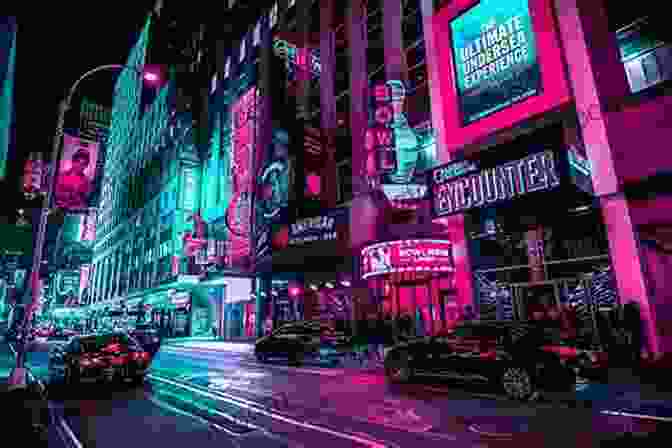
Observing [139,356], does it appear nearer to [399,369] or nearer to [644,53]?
[399,369]

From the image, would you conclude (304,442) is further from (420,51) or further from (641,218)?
(420,51)

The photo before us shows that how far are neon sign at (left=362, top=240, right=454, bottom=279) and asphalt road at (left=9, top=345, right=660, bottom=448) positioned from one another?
6928 mm

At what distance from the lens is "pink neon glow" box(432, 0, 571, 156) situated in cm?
1505

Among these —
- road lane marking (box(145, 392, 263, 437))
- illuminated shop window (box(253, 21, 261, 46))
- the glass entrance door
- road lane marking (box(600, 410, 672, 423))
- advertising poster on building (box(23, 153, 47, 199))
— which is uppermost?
illuminated shop window (box(253, 21, 261, 46))

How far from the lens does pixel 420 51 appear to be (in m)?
23.5

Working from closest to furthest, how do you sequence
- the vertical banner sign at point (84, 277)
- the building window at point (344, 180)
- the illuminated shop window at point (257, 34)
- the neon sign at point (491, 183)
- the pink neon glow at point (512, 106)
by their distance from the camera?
the neon sign at point (491, 183) → the pink neon glow at point (512, 106) → the building window at point (344, 180) → the illuminated shop window at point (257, 34) → the vertical banner sign at point (84, 277)

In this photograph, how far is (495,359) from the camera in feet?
29.0

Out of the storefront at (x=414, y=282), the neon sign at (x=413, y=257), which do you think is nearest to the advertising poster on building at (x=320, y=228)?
the storefront at (x=414, y=282)

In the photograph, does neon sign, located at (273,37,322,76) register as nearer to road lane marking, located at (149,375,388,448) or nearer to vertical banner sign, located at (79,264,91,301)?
road lane marking, located at (149,375,388,448)

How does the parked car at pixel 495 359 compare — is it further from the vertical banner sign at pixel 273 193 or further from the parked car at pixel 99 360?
the vertical banner sign at pixel 273 193

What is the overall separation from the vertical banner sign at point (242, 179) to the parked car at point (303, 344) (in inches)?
Answer: 643

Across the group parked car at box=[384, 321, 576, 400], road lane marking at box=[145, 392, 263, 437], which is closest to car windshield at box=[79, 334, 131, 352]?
road lane marking at box=[145, 392, 263, 437]

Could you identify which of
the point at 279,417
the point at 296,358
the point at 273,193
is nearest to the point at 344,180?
the point at 273,193

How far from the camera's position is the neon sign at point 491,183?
486 inches
